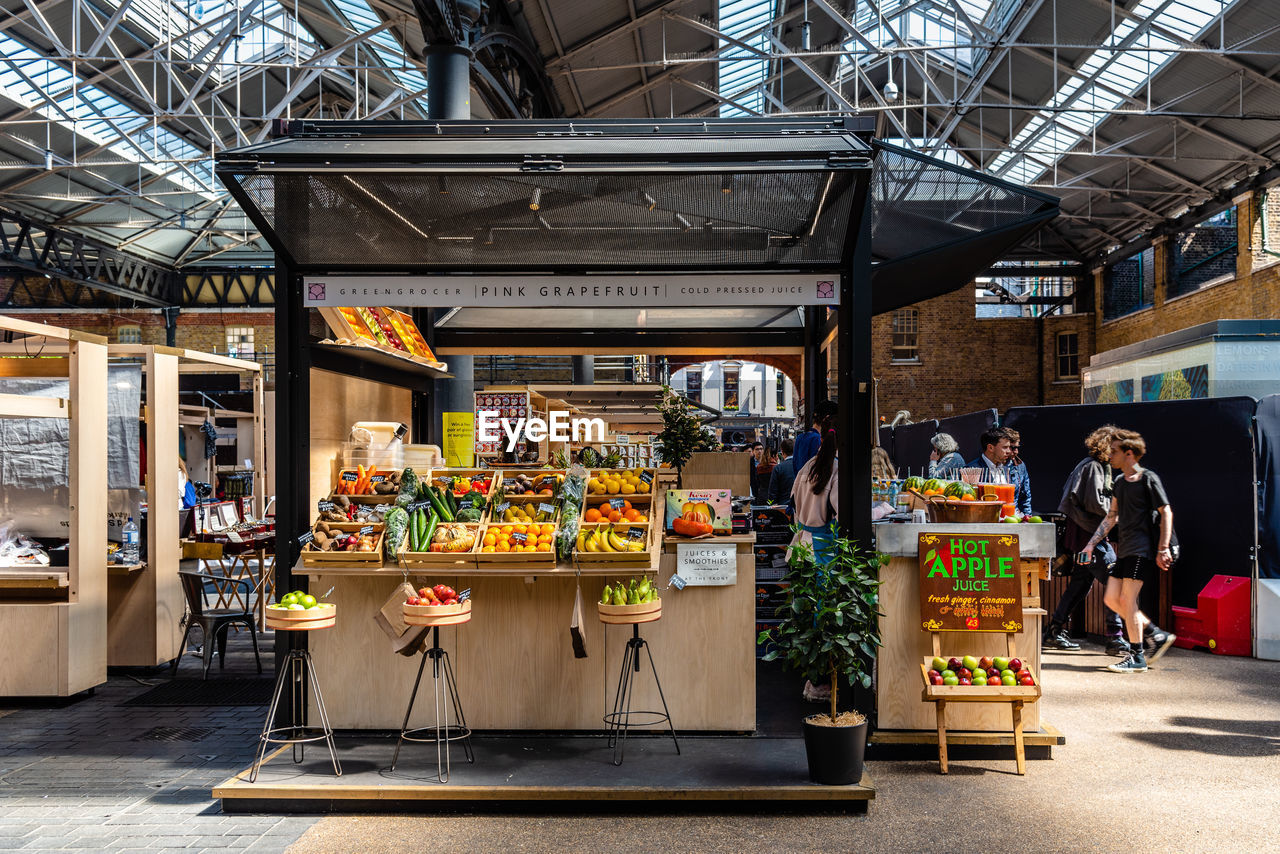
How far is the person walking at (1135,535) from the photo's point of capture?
6965 millimetres

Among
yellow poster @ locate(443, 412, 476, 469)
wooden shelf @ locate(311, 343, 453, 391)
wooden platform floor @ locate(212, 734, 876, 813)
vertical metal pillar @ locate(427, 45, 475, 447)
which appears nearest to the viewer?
wooden platform floor @ locate(212, 734, 876, 813)

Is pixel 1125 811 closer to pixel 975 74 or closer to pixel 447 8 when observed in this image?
pixel 447 8

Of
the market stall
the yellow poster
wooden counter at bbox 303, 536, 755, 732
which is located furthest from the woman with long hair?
the yellow poster

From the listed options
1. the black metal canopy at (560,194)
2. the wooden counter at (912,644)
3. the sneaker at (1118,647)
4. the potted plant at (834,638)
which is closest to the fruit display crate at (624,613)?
the potted plant at (834,638)

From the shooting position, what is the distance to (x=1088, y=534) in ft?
26.6

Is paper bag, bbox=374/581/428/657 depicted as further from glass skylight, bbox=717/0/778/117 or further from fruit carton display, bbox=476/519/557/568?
glass skylight, bbox=717/0/778/117

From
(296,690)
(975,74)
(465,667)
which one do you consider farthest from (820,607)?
(975,74)

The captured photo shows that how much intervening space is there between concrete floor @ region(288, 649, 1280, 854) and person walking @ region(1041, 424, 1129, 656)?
2302 millimetres

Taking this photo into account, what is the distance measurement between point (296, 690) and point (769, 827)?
2708 mm

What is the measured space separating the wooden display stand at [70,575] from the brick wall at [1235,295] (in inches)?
761

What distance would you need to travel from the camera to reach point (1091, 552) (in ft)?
25.3

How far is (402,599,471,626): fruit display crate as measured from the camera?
4441 millimetres

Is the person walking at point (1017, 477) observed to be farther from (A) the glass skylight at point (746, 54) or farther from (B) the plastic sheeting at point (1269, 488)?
(A) the glass skylight at point (746, 54)

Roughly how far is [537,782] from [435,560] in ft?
4.16
